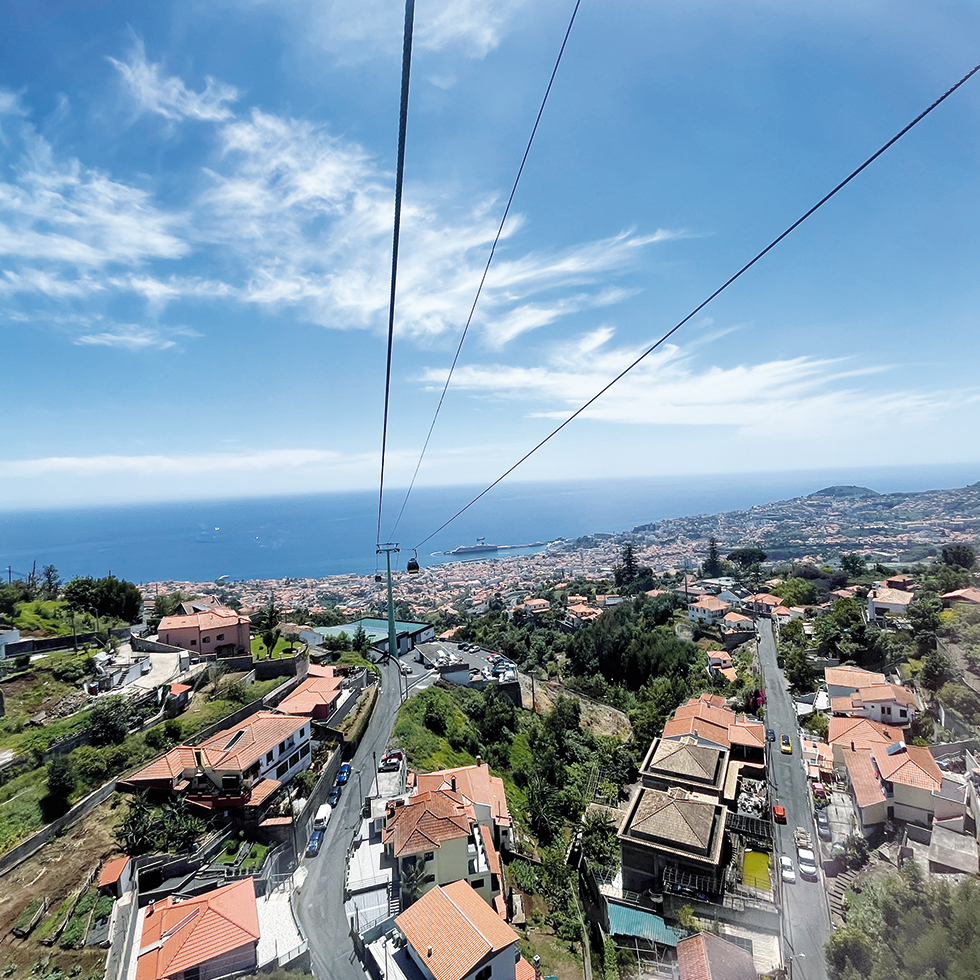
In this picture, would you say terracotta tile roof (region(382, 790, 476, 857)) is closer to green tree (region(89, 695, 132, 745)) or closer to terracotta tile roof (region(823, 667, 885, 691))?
green tree (region(89, 695, 132, 745))

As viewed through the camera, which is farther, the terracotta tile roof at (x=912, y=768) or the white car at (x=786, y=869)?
the terracotta tile roof at (x=912, y=768)

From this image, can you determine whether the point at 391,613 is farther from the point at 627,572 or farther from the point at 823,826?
the point at 627,572

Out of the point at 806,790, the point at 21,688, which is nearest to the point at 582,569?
the point at 806,790

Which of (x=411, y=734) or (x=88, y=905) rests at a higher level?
(x=88, y=905)

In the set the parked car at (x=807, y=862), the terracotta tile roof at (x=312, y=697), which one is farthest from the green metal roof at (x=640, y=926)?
the terracotta tile roof at (x=312, y=697)

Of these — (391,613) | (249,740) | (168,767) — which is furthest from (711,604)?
(168,767)

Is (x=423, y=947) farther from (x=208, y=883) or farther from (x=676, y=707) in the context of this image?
(x=676, y=707)

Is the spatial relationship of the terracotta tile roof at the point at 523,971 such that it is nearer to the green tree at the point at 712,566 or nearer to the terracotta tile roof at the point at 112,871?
the terracotta tile roof at the point at 112,871

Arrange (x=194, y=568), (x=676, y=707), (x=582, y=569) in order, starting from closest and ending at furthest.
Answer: (x=676, y=707) < (x=582, y=569) < (x=194, y=568)
